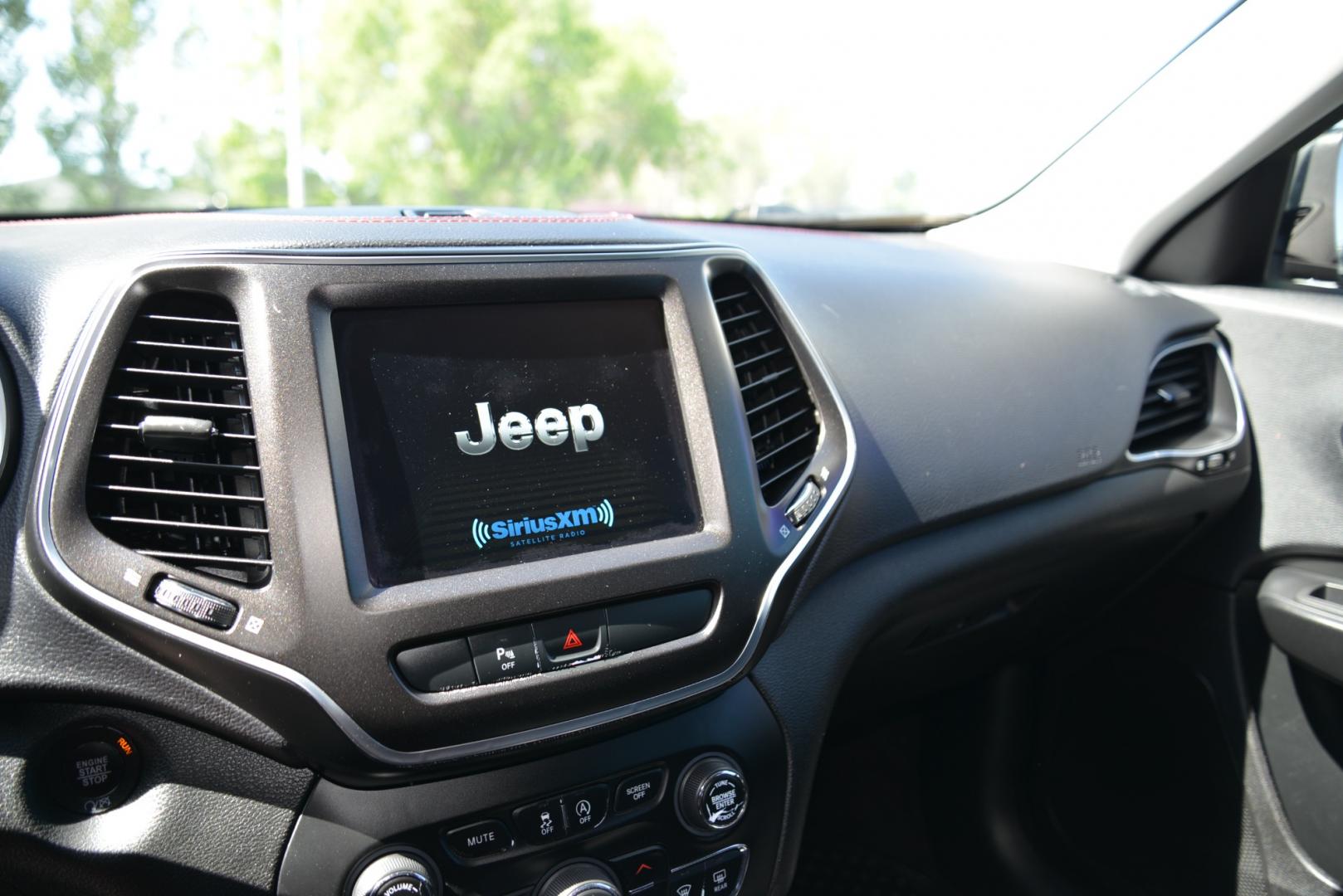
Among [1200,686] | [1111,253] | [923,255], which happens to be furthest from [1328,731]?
[923,255]

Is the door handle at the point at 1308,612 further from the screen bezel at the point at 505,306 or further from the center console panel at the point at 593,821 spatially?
the screen bezel at the point at 505,306

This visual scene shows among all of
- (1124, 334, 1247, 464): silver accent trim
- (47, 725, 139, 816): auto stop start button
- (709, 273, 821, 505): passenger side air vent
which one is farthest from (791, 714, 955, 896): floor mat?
(47, 725, 139, 816): auto stop start button

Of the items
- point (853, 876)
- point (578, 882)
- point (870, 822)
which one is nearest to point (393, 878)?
point (578, 882)

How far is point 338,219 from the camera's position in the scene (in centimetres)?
141

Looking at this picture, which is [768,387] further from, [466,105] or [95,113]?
[466,105]

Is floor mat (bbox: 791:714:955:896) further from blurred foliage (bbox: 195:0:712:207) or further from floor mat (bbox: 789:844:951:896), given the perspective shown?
blurred foliage (bbox: 195:0:712:207)

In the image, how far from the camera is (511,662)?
118 cm

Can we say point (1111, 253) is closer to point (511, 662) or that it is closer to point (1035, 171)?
point (1035, 171)

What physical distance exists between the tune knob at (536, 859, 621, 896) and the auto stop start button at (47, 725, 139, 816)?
51 centimetres

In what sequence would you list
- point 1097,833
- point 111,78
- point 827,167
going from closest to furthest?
point 1097,833, point 111,78, point 827,167

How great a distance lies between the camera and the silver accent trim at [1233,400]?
197 cm

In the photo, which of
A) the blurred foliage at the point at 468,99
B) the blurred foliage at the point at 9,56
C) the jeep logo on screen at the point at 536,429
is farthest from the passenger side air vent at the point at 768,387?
the blurred foliage at the point at 468,99

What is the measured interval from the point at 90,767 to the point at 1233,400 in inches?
83.7

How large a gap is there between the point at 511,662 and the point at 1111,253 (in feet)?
5.75
